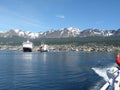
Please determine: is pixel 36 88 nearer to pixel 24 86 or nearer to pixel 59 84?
pixel 24 86

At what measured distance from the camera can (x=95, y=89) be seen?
67.4 metres

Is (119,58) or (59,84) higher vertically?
(119,58)

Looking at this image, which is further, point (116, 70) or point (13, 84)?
point (13, 84)

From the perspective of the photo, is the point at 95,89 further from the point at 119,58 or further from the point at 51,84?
the point at 119,58

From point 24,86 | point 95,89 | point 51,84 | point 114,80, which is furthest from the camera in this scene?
point 51,84

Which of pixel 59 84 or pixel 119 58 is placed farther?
pixel 59 84

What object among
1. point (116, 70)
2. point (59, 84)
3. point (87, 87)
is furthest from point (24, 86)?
point (116, 70)

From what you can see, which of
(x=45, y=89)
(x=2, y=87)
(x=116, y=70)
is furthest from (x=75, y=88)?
(x=116, y=70)

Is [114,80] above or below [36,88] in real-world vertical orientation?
above

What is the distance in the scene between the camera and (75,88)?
70.1 meters

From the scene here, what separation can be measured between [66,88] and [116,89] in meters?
43.4

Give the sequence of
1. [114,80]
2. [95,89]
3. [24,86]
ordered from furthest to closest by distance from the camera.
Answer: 1. [24,86]
2. [95,89]
3. [114,80]

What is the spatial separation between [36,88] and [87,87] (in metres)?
12.8

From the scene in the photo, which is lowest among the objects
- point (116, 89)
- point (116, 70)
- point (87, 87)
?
point (87, 87)
